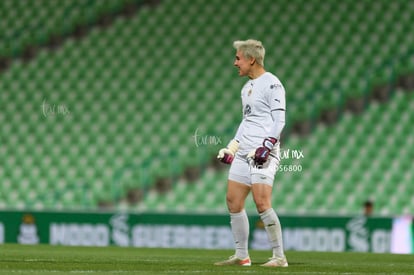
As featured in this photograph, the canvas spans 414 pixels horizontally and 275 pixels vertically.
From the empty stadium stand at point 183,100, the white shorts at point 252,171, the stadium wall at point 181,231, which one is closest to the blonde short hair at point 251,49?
the white shorts at point 252,171

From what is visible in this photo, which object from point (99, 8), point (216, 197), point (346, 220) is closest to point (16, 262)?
point (346, 220)

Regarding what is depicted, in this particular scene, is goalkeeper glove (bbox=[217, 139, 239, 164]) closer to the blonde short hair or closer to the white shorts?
the white shorts

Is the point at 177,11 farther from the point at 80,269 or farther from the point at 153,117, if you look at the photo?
the point at 80,269

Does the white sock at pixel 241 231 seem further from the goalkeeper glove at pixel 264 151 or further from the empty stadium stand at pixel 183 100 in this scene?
the empty stadium stand at pixel 183 100

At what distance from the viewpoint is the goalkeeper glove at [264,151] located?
Result: 835 centimetres

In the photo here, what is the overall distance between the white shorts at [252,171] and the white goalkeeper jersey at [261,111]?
8 centimetres

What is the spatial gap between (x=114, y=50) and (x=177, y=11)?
1.51m

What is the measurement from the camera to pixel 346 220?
1503 centimetres

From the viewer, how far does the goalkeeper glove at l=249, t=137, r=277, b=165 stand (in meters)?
8.35

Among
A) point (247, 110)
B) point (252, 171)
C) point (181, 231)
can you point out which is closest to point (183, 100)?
point (181, 231)

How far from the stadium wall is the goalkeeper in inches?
256

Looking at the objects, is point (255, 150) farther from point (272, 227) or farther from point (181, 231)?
point (181, 231)

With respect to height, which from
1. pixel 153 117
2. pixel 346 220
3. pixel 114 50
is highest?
pixel 114 50

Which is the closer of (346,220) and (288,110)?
(346,220)
